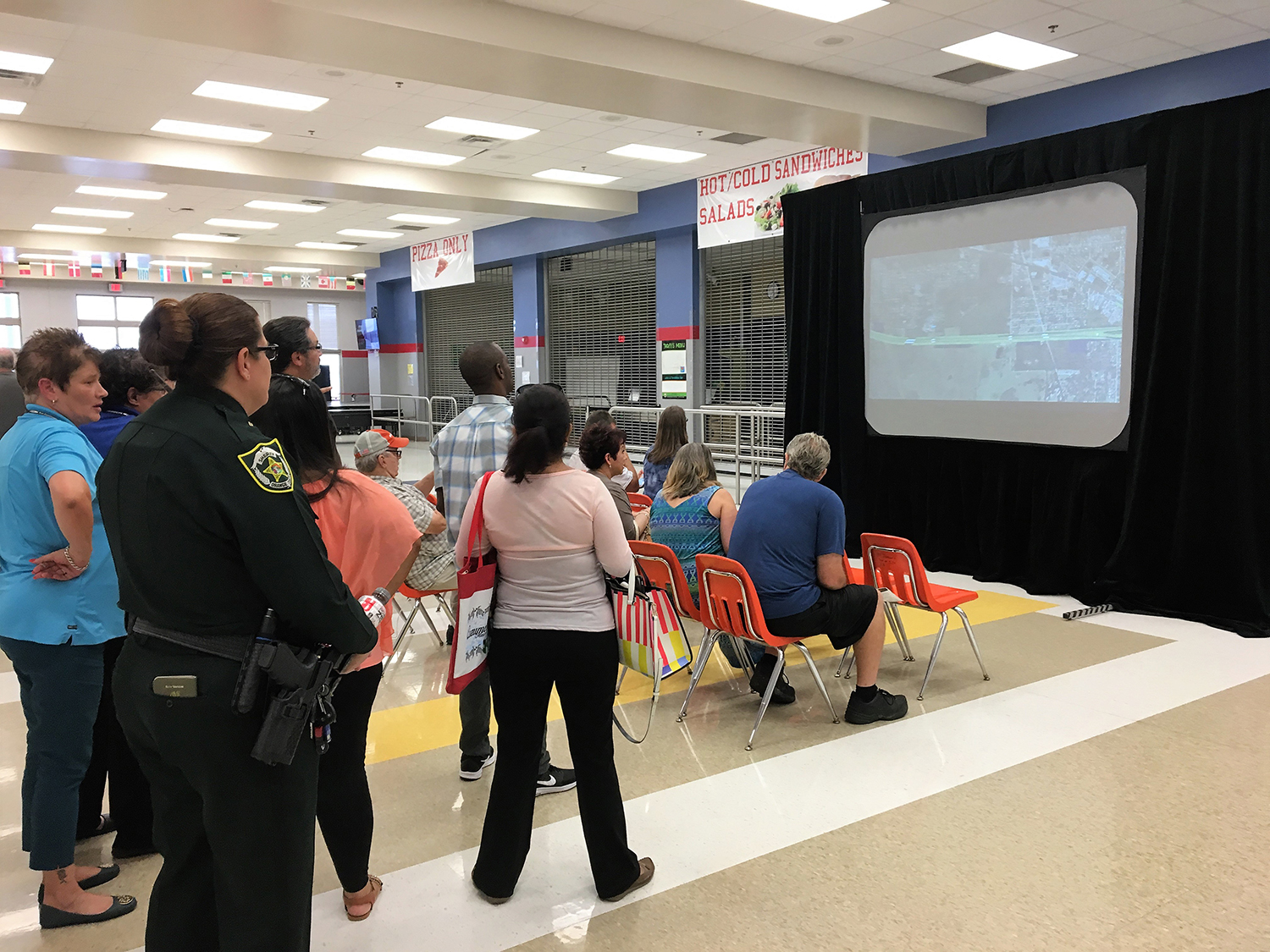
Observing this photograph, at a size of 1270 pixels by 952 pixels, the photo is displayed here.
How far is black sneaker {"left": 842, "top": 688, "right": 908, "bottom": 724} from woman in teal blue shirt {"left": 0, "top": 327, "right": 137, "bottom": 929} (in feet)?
8.82

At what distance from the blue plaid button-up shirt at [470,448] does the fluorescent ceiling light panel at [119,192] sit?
32.7 feet

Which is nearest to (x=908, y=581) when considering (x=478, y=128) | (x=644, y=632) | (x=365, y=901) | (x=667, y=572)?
(x=667, y=572)

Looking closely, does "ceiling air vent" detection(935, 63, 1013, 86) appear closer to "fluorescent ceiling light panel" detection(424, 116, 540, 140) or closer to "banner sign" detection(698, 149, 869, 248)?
"banner sign" detection(698, 149, 869, 248)

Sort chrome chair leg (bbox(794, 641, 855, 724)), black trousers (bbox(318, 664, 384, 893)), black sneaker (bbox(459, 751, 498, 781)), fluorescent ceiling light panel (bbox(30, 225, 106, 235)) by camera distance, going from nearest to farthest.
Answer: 1. black trousers (bbox(318, 664, 384, 893))
2. black sneaker (bbox(459, 751, 498, 781))
3. chrome chair leg (bbox(794, 641, 855, 724))
4. fluorescent ceiling light panel (bbox(30, 225, 106, 235))

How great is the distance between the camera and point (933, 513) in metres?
6.90

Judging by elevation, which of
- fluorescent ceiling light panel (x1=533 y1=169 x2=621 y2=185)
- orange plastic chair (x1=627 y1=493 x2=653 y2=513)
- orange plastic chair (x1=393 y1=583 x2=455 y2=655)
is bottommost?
orange plastic chair (x1=393 y1=583 x2=455 y2=655)

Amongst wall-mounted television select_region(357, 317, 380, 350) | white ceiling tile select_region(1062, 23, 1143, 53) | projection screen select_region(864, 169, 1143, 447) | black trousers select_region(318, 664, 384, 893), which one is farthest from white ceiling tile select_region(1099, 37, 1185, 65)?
wall-mounted television select_region(357, 317, 380, 350)

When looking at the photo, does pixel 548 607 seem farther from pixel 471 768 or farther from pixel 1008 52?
pixel 1008 52

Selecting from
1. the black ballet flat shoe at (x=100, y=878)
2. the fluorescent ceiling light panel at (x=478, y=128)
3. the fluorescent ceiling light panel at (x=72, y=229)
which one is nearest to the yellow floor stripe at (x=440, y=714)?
the black ballet flat shoe at (x=100, y=878)

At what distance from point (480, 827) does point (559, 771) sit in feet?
1.29

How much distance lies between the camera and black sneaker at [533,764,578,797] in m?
3.17

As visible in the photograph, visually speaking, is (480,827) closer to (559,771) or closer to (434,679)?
(559,771)

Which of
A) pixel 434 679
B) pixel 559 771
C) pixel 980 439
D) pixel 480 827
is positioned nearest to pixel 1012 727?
pixel 559 771

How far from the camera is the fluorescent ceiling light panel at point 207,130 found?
27.2 feet
